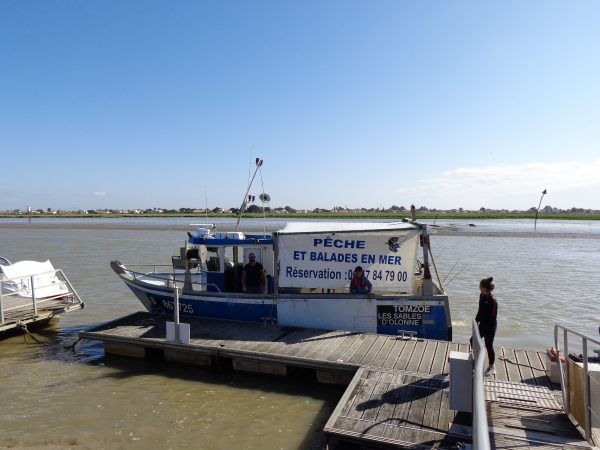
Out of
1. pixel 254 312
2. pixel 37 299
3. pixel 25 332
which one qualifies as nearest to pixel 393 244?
pixel 254 312

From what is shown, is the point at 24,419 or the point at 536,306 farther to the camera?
the point at 536,306

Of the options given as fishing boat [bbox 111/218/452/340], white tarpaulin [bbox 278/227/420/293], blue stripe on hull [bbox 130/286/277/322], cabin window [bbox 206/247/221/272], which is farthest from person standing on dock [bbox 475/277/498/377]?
cabin window [bbox 206/247/221/272]

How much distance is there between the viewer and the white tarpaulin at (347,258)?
1066cm

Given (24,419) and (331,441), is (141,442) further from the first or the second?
(331,441)

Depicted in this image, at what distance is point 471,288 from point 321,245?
12.6 meters

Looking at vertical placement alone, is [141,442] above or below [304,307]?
below

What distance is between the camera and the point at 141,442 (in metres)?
7.42

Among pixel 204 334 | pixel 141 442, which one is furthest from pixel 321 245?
pixel 141 442

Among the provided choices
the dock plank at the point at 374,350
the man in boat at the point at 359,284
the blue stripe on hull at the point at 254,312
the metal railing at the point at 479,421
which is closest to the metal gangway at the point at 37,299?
the blue stripe on hull at the point at 254,312

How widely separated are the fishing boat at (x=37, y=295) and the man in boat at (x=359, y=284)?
856 cm

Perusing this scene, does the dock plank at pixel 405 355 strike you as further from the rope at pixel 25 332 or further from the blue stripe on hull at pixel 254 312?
the rope at pixel 25 332

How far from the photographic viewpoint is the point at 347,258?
35.7 feet

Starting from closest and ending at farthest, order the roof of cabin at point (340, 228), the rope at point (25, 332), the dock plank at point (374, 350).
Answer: the dock plank at point (374, 350)
the roof of cabin at point (340, 228)
the rope at point (25, 332)

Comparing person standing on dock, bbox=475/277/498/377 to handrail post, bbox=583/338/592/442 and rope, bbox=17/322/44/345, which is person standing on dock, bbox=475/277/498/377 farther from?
rope, bbox=17/322/44/345
